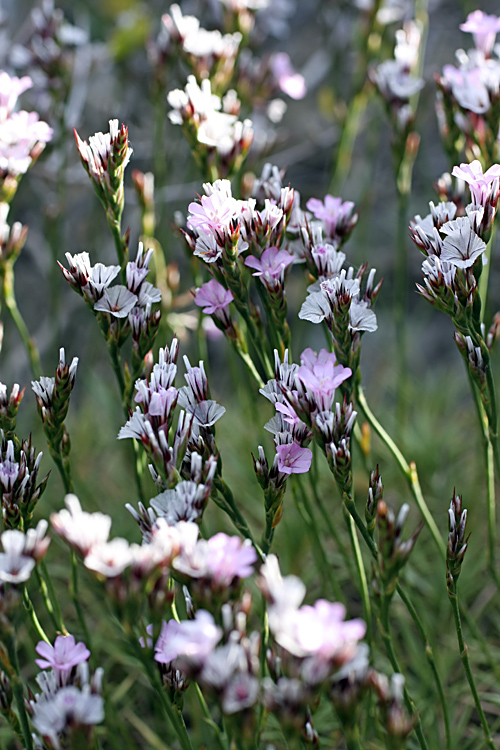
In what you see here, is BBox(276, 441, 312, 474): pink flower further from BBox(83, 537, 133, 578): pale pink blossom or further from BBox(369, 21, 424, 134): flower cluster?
BBox(369, 21, 424, 134): flower cluster

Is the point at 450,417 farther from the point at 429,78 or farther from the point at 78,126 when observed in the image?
the point at 78,126

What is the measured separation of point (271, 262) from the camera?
2.73 feet

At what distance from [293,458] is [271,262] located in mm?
243

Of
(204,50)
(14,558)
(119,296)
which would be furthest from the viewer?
(204,50)

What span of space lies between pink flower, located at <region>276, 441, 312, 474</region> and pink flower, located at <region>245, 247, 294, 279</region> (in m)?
0.21

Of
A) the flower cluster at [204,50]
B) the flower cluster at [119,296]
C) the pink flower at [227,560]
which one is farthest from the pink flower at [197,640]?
the flower cluster at [204,50]

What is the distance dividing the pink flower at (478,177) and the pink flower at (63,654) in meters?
0.63

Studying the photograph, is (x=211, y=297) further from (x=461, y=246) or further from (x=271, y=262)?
(x=461, y=246)

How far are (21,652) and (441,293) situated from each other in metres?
1.04

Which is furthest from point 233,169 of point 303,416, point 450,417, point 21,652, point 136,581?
point 450,417

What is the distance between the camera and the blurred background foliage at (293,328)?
1.29m

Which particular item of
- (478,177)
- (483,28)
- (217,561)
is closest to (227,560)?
(217,561)

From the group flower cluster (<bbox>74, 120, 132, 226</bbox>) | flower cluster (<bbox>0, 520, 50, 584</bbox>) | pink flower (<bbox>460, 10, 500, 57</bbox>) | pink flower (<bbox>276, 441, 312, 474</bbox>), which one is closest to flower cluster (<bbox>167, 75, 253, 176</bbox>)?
flower cluster (<bbox>74, 120, 132, 226</bbox>)

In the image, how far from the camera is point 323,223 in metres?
0.95
